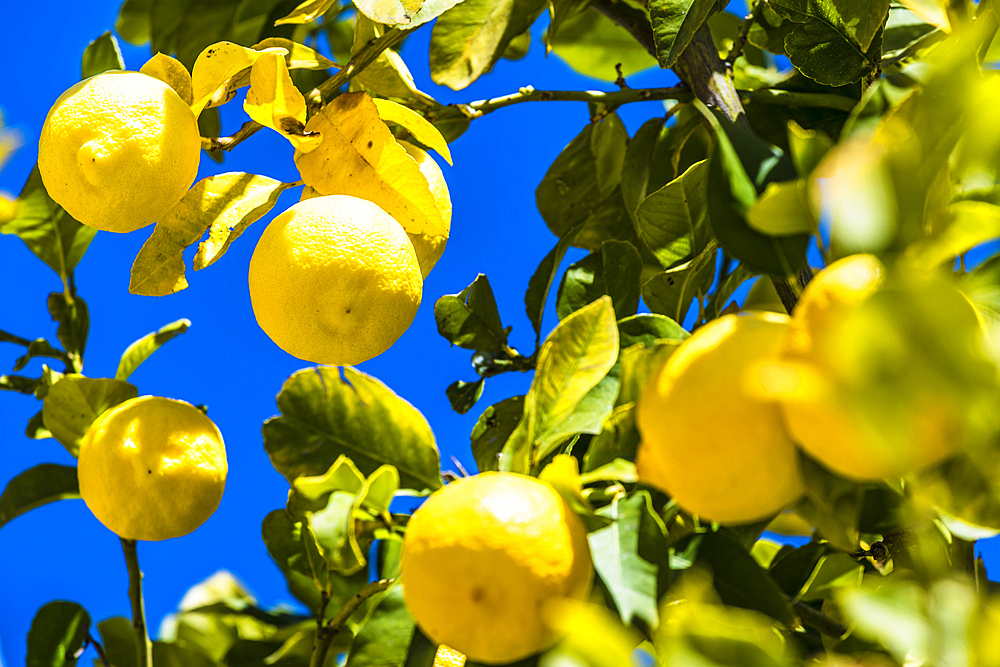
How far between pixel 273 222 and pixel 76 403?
1.61 ft

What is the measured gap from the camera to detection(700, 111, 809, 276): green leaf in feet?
1.75

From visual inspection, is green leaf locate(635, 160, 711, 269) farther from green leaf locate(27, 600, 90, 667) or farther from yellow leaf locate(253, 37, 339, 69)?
green leaf locate(27, 600, 90, 667)

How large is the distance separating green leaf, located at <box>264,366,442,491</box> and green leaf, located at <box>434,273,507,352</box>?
14.4 inches

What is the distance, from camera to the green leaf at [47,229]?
1.22 metres

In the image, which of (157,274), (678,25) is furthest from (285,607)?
(678,25)

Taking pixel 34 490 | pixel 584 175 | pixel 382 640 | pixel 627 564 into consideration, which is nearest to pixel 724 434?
pixel 627 564

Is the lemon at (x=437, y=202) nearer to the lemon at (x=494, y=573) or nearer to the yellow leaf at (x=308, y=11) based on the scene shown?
the yellow leaf at (x=308, y=11)

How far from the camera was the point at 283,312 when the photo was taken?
2.39ft

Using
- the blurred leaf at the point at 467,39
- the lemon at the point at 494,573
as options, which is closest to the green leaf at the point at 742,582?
the lemon at the point at 494,573

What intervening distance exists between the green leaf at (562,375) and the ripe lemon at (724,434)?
0.32ft

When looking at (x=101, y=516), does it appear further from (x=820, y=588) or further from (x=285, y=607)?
(x=820, y=588)

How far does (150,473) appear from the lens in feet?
2.75

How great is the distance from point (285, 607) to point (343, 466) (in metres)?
0.96

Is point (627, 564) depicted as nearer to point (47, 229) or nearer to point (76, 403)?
point (76, 403)
